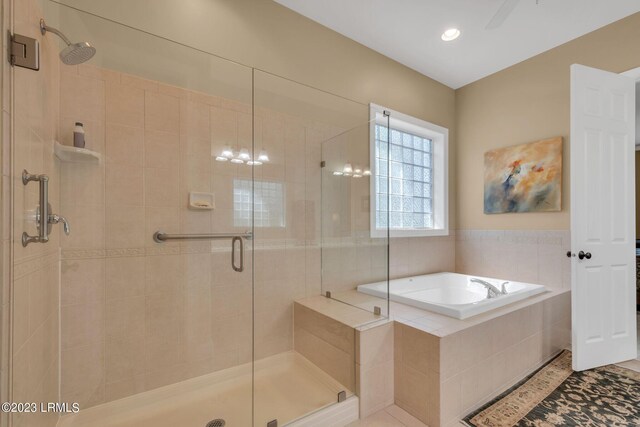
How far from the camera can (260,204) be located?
2.14 metres

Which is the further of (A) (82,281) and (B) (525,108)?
(B) (525,108)

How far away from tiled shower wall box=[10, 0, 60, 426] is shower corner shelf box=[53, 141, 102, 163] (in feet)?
0.15

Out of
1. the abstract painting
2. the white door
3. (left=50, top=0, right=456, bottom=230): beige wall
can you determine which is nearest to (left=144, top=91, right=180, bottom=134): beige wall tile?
(left=50, top=0, right=456, bottom=230): beige wall

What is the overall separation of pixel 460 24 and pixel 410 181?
1573 millimetres

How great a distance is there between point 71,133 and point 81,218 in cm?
46

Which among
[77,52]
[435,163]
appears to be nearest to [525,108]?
[435,163]

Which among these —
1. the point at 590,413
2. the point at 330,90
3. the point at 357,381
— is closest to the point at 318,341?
the point at 357,381

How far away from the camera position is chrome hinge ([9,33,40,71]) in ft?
3.09

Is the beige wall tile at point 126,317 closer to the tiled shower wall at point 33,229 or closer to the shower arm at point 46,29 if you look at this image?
the tiled shower wall at point 33,229

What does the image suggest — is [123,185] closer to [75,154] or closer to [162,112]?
[75,154]

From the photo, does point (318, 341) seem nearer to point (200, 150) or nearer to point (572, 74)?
point (200, 150)

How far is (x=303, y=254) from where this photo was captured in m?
2.40

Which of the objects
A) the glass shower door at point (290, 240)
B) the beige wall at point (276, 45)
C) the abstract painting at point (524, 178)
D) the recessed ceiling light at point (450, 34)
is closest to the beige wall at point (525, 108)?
the abstract painting at point (524, 178)

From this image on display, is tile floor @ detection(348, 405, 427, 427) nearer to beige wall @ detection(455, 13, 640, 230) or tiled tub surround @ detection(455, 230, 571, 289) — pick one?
tiled tub surround @ detection(455, 230, 571, 289)
